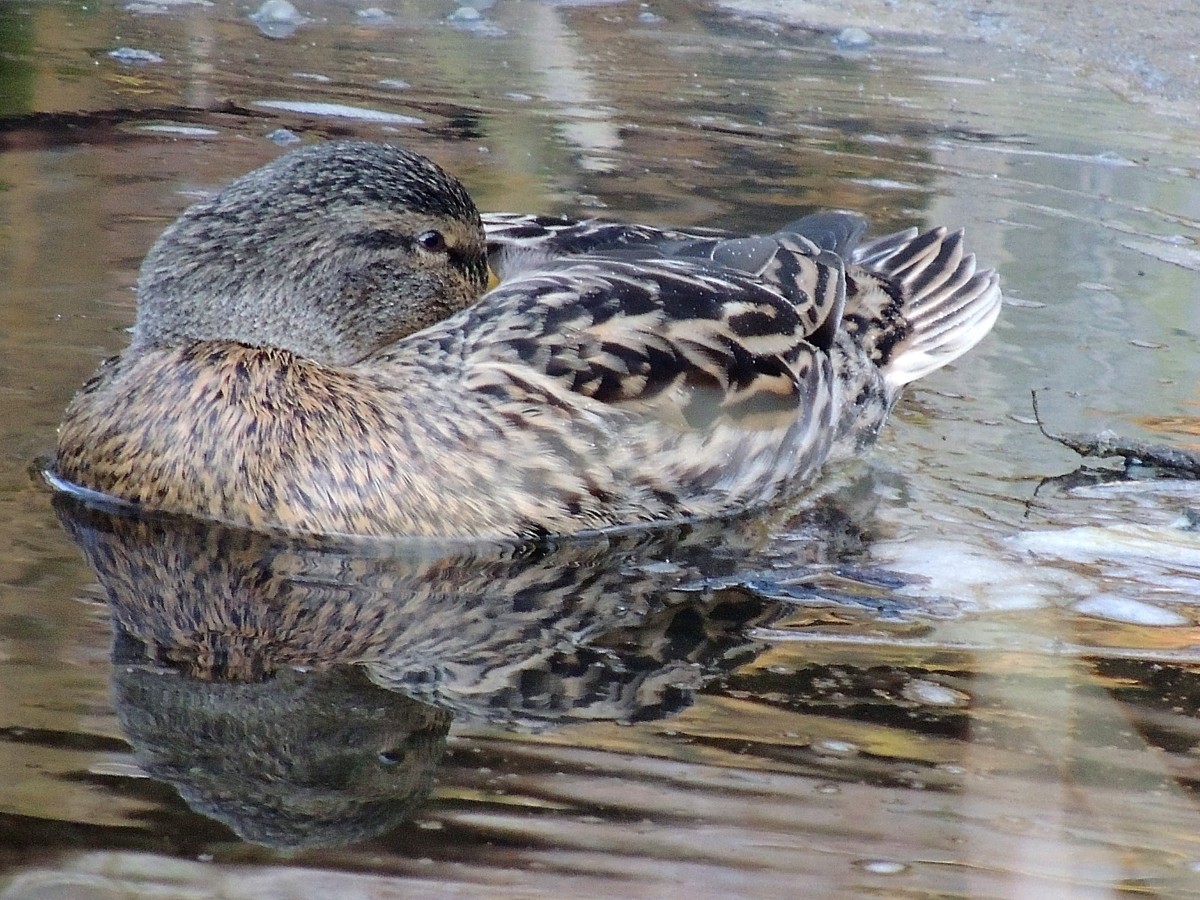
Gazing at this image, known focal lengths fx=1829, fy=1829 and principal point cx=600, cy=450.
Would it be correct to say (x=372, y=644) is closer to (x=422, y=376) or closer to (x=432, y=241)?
(x=422, y=376)

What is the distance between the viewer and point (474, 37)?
1049 cm

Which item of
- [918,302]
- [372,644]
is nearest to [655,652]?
[372,644]

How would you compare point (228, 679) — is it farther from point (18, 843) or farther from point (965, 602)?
point (965, 602)

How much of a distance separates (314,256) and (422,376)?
45 cm

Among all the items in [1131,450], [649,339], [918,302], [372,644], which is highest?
[649,339]

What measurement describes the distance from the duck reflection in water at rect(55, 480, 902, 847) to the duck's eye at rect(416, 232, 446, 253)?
3.05 ft

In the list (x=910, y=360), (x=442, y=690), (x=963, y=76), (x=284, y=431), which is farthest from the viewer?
(x=963, y=76)

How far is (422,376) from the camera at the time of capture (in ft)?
15.2

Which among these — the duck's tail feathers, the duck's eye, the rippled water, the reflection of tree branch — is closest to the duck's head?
the duck's eye

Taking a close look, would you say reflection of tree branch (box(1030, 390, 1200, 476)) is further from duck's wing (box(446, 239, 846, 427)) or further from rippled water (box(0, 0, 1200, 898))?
duck's wing (box(446, 239, 846, 427))

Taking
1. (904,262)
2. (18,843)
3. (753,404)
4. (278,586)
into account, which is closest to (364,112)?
(904,262)

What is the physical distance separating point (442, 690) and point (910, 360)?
2836mm

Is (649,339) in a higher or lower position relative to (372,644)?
higher

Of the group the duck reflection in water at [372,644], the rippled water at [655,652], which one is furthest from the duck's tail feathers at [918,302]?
the duck reflection in water at [372,644]
